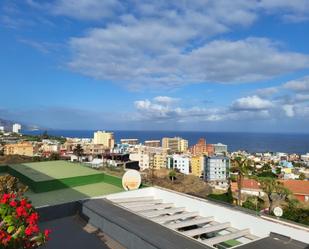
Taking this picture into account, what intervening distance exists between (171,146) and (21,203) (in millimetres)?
187690

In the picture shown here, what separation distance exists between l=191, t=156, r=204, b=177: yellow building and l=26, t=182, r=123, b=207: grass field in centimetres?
10692

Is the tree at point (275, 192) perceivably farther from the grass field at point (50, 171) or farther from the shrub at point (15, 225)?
the shrub at point (15, 225)

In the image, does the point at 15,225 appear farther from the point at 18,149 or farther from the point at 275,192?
the point at 18,149

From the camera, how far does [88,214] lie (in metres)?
9.32

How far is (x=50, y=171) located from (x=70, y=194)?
3113 millimetres

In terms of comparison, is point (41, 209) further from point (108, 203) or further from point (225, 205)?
point (225, 205)

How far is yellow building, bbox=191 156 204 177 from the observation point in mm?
119938

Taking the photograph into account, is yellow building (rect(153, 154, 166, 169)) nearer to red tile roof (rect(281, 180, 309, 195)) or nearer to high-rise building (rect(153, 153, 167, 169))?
high-rise building (rect(153, 153, 167, 169))

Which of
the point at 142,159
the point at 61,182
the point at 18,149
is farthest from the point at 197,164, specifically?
the point at 61,182

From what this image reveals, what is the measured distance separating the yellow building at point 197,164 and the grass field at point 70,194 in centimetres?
10692

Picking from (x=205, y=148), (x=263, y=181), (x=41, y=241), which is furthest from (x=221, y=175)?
(x=41, y=241)

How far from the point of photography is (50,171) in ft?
50.4

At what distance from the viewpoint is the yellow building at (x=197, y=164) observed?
119938 mm

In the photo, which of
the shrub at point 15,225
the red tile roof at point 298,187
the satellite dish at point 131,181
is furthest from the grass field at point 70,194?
the red tile roof at point 298,187
